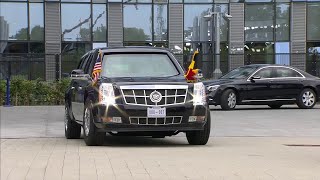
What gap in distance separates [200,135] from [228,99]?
8.26 m

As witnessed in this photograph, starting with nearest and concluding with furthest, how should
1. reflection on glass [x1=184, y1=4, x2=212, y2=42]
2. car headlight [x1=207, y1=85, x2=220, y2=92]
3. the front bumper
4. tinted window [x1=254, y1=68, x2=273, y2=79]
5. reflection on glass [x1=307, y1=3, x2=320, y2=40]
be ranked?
the front bumper
car headlight [x1=207, y1=85, x2=220, y2=92]
tinted window [x1=254, y1=68, x2=273, y2=79]
reflection on glass [x1=184, y1=4, x2=212, y2=42]
reflection on glass [x1=307, y1=3, x2=320, y2=40]

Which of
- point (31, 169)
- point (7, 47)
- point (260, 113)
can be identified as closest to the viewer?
point (31, 169)

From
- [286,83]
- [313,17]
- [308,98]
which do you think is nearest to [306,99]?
[308,98]

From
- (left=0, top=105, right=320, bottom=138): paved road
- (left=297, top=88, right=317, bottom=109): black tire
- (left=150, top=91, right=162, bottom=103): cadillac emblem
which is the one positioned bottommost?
(left=0, top=105, right=320, bottom=138): paved road

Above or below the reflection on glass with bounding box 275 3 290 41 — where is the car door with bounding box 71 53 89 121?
below

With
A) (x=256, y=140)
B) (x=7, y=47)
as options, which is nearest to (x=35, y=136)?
(x=256, y=140)

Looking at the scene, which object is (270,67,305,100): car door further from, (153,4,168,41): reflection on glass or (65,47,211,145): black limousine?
(153,4,168,41): reflection on glass

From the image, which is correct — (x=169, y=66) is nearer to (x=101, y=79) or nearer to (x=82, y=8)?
(x=101, y=79)

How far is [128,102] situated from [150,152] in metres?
0.94

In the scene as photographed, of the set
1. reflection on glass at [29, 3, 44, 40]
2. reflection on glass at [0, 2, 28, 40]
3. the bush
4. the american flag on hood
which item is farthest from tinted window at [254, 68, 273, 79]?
reflection on glass at [0, 2, 28, 40]

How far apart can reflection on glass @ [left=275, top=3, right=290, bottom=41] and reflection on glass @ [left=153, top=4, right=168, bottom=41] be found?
19.6ft

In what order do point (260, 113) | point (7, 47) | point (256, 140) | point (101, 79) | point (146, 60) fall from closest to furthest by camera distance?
point (101, 79) < point (146, 60) < point (256, 140) < point (260, 113) < point (7, 47)

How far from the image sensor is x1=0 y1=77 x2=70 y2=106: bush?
20.0 meters

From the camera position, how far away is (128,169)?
7.44 metres
